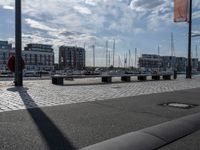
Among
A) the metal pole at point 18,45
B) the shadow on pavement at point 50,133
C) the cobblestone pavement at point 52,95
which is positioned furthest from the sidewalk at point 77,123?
the metal pole at point 18,45

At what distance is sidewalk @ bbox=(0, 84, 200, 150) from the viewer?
6.00m

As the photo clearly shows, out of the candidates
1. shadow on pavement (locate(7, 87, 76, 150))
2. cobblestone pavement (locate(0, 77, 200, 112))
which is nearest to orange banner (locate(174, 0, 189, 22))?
cobblestone pavement (locate(0, 77, 200, 112))

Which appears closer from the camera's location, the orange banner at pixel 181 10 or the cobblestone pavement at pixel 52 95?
the cobblestone pavement at pixel 52 95

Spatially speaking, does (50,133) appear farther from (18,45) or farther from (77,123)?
(18,45)

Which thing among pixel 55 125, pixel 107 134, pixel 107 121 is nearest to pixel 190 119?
pixel 107 121

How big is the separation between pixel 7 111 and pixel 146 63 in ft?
375

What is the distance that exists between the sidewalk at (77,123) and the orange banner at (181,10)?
22.0 meters

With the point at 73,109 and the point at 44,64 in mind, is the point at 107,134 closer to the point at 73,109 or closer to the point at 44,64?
the point at 73,109

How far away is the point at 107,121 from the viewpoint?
812 centimetres

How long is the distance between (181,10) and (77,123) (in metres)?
26.6

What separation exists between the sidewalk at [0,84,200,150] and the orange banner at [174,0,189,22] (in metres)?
22.0

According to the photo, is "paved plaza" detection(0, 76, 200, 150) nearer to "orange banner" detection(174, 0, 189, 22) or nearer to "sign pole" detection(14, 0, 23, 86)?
"sign pole" detection(14, 0, 23, 86)

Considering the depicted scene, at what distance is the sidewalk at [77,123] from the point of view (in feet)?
19.7

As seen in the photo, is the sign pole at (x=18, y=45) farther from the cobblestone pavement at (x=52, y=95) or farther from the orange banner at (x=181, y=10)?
the orange banner at (x=181, y=10)
